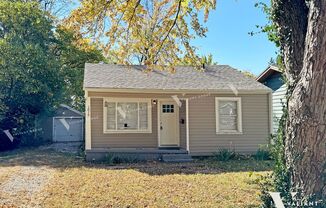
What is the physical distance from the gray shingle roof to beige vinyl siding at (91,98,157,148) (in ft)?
3.35

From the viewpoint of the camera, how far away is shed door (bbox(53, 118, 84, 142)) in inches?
881

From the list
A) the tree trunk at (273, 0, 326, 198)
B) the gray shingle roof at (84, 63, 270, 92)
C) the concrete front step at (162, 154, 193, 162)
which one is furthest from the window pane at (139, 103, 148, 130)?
Answer: the tree trunk at (273, 0, 326, 198)

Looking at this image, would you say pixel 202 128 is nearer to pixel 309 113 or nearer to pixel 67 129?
pixel 309 113

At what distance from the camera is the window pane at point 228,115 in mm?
13758

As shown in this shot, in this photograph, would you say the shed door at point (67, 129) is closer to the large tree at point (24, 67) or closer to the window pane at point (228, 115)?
the large tree at point (24, 67)

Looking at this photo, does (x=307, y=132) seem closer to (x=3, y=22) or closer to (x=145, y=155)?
(x=145, y=155)

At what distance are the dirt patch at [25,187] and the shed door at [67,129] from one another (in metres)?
11.9

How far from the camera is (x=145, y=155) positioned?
12.6 meters

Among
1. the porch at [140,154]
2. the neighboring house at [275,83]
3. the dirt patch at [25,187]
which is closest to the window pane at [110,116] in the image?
the porch at [140,154]

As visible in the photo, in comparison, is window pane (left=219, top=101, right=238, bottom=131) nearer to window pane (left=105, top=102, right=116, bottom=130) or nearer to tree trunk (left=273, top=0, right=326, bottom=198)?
window pane (left=105, top=102, right=116, bottom=130)

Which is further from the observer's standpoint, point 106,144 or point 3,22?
point 3,22

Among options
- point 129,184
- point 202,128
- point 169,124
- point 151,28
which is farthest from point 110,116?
point 129,184

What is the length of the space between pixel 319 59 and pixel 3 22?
17.7 metres

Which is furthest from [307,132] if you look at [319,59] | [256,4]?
[256,4]
